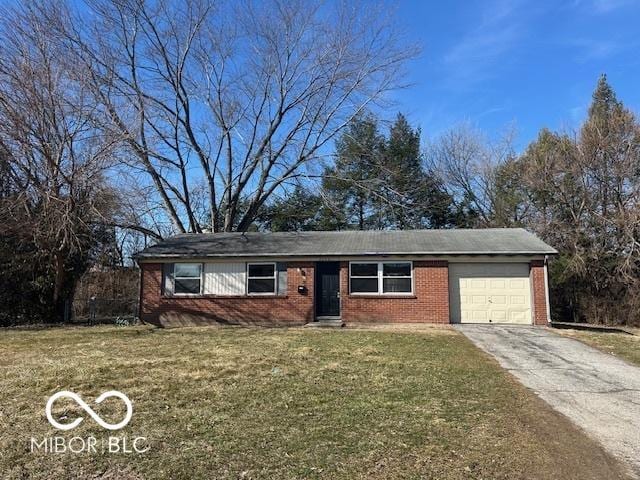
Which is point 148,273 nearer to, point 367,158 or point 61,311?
point 61,311

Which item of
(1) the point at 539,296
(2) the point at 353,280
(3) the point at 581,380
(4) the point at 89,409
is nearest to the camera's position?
(4) the point at 89,409

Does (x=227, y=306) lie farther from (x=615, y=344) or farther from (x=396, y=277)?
(x=615, y=344)

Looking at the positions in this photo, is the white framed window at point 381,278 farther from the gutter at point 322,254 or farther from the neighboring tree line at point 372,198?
the neighboring tree line at point 372,198

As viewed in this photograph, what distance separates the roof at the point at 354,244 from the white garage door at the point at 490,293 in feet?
2.28

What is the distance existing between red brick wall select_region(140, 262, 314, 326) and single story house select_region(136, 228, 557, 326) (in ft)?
0.12

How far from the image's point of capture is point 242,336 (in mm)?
13625

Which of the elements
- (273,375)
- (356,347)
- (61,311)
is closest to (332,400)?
(273,375)

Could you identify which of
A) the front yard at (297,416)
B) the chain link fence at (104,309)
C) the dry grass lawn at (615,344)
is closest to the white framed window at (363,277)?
the dry grass lawn at (615,344)

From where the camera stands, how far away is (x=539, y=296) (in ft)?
53.3

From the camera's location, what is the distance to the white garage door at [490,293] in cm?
1650

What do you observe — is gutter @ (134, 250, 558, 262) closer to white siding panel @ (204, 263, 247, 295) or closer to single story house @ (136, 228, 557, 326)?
single story house @ (136, 228, 557, 326)

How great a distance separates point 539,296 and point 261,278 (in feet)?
31.1

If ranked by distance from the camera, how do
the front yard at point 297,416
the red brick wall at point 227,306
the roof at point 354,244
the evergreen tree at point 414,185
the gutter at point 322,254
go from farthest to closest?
the evergreen tree at point 414,185, the red brick wall at point 227,306, the roof at point 354,244, the gutter at point 322,254, the front yard at point 297,416

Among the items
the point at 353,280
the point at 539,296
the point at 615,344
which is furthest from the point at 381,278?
the point at 615,344
